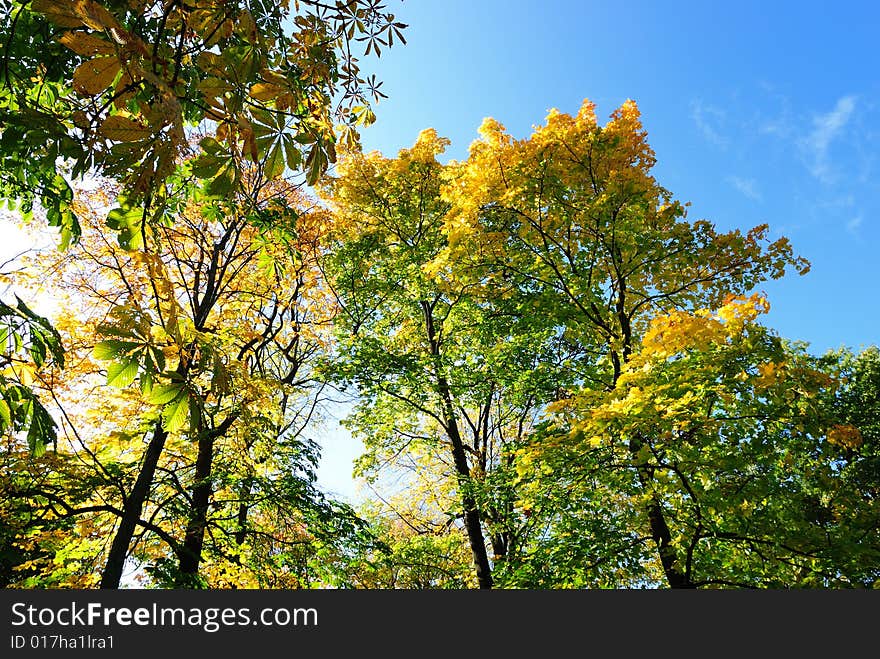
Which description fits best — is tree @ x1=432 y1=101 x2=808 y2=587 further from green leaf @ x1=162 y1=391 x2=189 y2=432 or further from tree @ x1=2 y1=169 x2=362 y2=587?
green leaf @ x1=162 y1=391 x2=189 y2=432

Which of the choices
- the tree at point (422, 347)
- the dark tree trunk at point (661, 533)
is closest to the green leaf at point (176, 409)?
the dark tree trunk at point (661, 533)

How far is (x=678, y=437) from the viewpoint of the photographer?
568 centimetres

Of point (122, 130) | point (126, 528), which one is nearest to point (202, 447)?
point (126, 528)

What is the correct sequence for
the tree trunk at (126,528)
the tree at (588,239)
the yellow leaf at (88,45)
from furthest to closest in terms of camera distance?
the tree at (588,239)
the tree trunk at (126,528)
the yellow leaf at (88,45)

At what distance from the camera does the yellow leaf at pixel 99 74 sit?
3.97ft

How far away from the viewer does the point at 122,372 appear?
1542mm

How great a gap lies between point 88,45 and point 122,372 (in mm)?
874

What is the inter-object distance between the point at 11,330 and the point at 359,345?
774 cm

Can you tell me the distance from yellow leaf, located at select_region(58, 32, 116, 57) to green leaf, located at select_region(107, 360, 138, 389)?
0.82m

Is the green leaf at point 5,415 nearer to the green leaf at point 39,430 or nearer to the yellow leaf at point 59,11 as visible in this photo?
the green leaf at point 39,430

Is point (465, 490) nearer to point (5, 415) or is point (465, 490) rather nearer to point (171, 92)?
point (5, 415)

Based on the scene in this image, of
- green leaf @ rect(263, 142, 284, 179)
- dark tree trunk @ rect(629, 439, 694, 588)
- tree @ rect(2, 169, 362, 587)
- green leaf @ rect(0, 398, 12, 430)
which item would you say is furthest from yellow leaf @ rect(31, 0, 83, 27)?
dark tree trunk @ rect(629, 439, 694, 588)

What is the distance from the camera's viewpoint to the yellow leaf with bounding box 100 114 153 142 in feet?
3.99

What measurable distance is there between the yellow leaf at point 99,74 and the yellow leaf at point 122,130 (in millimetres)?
79
